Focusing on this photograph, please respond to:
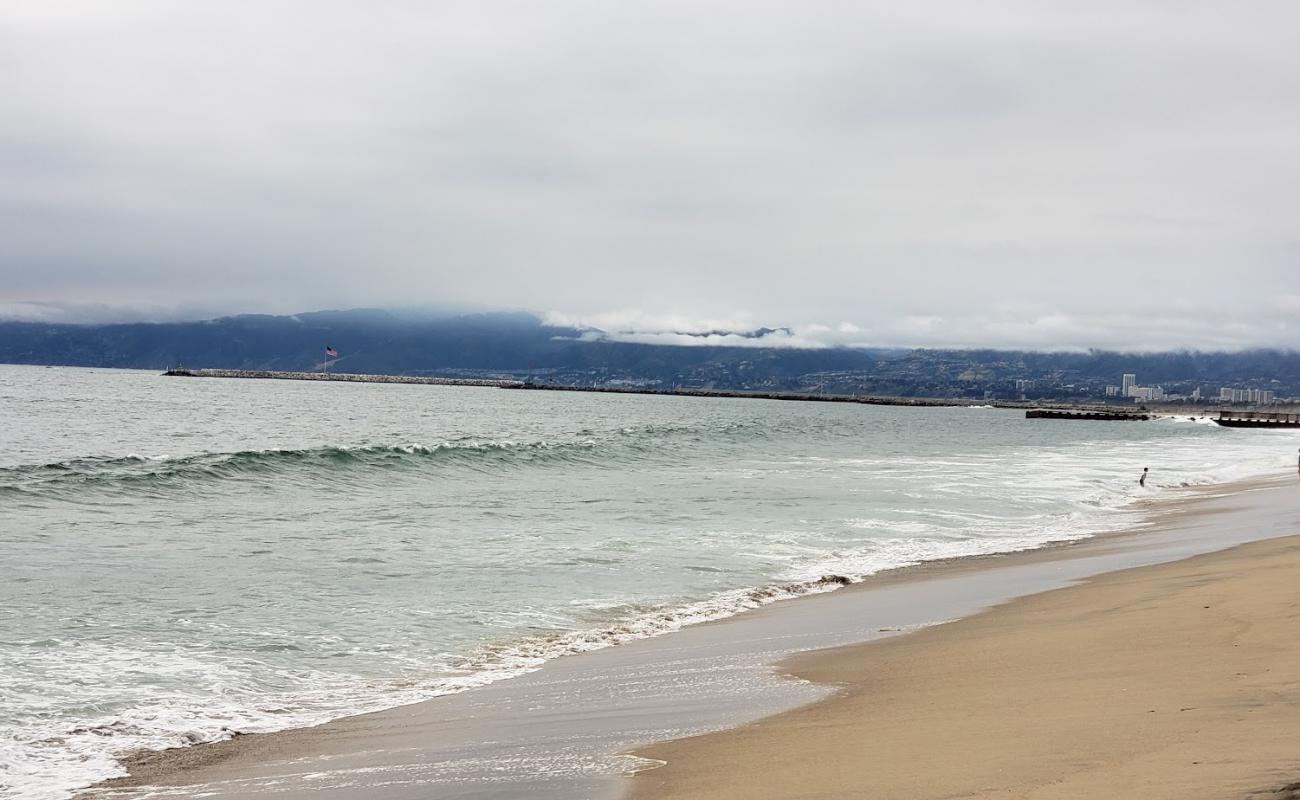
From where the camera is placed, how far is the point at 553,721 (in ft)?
25.3

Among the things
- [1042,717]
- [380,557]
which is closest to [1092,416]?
[380,557]

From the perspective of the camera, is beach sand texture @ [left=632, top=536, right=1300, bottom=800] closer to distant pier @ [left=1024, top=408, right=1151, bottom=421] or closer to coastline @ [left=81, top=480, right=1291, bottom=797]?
coastline @ [left=81, top=480, right=1291, bottom=797]

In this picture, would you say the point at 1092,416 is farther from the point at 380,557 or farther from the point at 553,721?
the point at 553,721

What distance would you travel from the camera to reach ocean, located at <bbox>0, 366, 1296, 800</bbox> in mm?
8836

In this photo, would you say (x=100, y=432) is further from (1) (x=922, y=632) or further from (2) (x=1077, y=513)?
(1) (x=922, y=632)

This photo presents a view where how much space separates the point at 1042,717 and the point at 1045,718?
0.13 ft

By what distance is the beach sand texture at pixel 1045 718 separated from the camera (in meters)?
4.93

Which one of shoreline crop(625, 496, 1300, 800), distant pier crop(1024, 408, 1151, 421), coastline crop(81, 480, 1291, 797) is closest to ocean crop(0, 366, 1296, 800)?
coastline crop(81, 480, 1291, 797)

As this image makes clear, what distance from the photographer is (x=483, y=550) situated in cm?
1759

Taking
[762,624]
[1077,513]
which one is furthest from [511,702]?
[1077,513]

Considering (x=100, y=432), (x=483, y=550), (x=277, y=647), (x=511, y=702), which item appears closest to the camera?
(x=511, y=702)

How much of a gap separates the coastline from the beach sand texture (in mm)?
487

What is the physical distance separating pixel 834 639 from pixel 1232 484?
31036 mm

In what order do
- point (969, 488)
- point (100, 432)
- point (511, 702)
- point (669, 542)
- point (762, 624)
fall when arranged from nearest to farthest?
point (511, 702) < point (762, 624) < point (669, 542) < point (969, 488) < point (100, 432)
